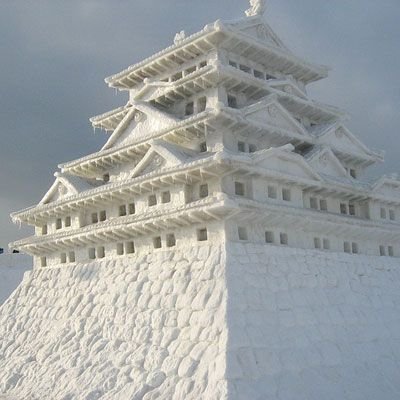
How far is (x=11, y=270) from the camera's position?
58.7m

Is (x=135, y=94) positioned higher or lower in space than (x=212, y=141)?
higher

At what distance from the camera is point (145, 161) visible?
27.2 m

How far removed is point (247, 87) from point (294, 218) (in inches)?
318

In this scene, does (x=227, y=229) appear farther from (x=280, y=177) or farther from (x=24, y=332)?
(x=24, y=332)

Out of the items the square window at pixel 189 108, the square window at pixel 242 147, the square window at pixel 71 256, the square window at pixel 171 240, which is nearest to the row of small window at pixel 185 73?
the square window at pixel 189 108

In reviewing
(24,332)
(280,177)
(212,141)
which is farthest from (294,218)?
(24,332)

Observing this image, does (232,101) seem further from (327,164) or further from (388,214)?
→ (388,214)

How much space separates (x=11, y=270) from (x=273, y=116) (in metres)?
39.8

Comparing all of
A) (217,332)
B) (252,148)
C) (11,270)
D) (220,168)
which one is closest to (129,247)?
(220,168)

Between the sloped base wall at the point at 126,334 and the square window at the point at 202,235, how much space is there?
58 centimetres

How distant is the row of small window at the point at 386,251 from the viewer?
31545 mm

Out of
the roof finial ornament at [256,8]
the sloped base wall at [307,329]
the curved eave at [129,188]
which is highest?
the roof finial ornament at [256,8]

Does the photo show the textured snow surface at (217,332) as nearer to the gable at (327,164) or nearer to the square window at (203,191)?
the square window at (203,191)

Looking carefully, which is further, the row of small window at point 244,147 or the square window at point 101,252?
the square window at point 101,252
